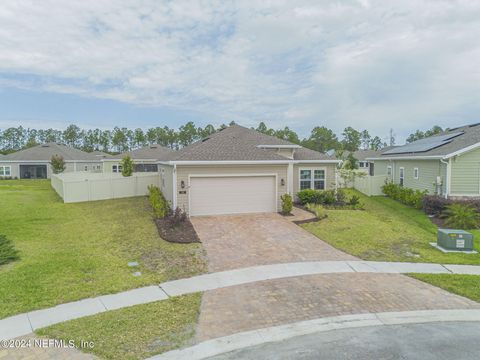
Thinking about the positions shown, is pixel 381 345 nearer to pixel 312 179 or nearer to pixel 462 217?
pixel 462 217

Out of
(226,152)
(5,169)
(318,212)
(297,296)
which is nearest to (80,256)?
(297,296)

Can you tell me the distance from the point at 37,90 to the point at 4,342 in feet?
98.2

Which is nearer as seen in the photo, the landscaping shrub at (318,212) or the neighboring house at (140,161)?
the landscaping shrub at (318,212)

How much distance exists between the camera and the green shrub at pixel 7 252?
9227 mm

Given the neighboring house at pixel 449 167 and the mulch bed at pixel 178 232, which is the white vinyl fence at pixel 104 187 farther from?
the neighboring house at pixel 449 167

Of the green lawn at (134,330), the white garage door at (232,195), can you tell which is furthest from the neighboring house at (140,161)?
the green lawn at (134,330)

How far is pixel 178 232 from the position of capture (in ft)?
41.4

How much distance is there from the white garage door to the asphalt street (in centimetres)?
1081

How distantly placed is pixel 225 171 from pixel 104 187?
1034cm

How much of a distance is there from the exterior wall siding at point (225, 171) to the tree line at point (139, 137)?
53.4 m

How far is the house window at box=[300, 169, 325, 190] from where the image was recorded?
69.5ft

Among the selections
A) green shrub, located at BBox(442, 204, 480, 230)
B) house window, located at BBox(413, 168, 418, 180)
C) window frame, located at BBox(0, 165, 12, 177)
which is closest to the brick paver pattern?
green shrub, located at BBox(442, 204, 480, 230)

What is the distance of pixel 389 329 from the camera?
5.89 metres

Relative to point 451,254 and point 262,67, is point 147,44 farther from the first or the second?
point 451,254
